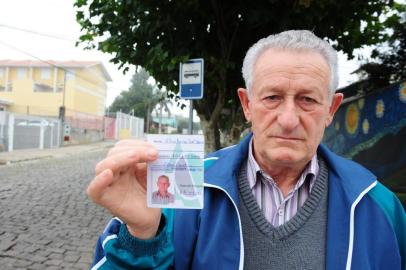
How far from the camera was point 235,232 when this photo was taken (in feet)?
4.73

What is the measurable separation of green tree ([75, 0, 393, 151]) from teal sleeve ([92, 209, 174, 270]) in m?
3.25

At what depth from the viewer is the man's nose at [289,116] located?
59.4 inches

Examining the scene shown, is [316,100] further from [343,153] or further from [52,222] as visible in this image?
[343,153]

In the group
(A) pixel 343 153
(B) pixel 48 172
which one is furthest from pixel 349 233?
Answer: (B) pixel 48 172

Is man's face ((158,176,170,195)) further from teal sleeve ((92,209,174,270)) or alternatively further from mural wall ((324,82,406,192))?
mural wall ((324,82,406,192))

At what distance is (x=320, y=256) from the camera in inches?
58.9

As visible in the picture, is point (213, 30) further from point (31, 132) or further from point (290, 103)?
point (31, 132)

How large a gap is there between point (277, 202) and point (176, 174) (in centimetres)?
53

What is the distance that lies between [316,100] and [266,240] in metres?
0.58

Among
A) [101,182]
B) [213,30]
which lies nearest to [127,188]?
[101,182]

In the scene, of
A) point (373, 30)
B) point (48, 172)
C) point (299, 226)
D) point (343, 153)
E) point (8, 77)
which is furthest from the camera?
point (8, 77)

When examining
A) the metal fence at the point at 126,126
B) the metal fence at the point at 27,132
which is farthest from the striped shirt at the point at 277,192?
the metal fence at the point at 126,126

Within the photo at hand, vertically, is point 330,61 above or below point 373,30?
below

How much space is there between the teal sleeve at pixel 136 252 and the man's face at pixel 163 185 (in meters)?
0.15
